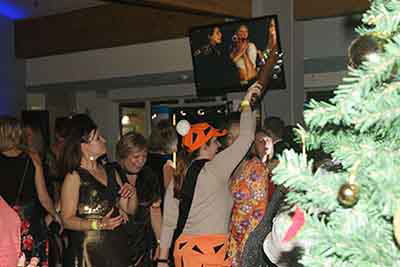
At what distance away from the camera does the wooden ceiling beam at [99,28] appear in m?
7.34

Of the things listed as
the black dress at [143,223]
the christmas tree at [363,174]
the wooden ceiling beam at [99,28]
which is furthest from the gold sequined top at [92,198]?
the wooden ceiling beam at [99,28]

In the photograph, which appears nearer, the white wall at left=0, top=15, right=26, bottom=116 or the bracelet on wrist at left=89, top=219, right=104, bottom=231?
the bracelet on wrist at left=89, top=219, right=104, bottom=231

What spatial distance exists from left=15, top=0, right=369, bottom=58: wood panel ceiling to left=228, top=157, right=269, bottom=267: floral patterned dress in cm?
260

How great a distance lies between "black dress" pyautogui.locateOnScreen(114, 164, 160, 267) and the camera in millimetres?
3811

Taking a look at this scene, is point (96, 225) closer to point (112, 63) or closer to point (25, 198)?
point (25, 198)

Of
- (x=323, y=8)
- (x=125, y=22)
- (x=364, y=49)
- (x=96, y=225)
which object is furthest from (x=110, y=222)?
(x=125, y=22)

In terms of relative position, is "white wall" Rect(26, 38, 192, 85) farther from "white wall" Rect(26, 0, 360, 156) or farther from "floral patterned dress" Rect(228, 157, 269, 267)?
"floral patterned dress" Rect(228, 157, 269, 267)

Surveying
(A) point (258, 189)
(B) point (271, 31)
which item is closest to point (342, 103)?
(A) point (258, 189)

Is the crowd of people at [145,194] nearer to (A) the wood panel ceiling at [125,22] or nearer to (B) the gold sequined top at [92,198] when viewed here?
(B) the gold sequined top at [92,198]

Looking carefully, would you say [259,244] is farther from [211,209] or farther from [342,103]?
[211,209]

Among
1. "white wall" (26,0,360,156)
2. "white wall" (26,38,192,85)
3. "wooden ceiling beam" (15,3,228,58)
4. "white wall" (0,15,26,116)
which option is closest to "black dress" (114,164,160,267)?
"white wall" (26,0,360,156)

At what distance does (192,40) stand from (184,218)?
3.07 meters

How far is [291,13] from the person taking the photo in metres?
5.97

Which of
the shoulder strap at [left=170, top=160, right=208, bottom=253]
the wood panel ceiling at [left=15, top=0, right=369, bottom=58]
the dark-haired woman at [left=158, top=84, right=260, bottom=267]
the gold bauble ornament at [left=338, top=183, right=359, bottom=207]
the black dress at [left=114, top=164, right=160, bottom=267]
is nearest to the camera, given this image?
the gold bauble ornament at [left=338, top=183, right=359, bottom=207]
